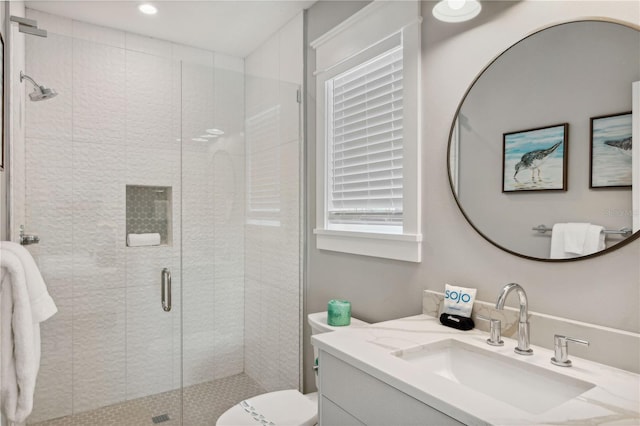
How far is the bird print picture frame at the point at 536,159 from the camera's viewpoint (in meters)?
1.16

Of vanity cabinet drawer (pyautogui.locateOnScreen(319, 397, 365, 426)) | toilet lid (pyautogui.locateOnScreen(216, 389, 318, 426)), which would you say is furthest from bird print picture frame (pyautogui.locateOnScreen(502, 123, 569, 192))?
toilet lid (pyautogui.locateOnScreen(216, 389, 318, 426))

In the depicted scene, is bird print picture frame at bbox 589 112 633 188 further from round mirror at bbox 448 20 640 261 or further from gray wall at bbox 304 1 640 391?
gray wall at bbox 304 1 640 391

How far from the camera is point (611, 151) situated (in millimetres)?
1051

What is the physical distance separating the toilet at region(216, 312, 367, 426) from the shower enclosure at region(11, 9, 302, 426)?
1.82 feet

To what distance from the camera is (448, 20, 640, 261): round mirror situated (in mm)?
1048

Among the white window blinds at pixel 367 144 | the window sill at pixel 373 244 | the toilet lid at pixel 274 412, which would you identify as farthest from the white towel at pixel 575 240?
the toilet lid at pixel 274 412

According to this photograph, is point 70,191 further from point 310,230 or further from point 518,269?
point 518,269

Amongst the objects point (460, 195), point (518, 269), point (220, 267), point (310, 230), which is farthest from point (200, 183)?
point (518, 269)

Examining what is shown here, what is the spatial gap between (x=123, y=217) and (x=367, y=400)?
1561mm

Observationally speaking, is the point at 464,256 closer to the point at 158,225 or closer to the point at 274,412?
the point at 274,412

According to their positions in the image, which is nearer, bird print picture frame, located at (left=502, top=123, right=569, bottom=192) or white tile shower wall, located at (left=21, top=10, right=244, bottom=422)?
bird print picture frame, located at (left=502, top=123, right=569, bottom=192)

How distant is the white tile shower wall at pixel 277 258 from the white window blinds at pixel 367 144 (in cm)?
32

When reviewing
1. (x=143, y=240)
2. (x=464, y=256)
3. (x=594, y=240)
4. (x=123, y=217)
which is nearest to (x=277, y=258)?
(x=143, y=240)

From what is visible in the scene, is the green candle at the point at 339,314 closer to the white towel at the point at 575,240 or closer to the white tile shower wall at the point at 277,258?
the white tile shower wall at the point at 277,258
